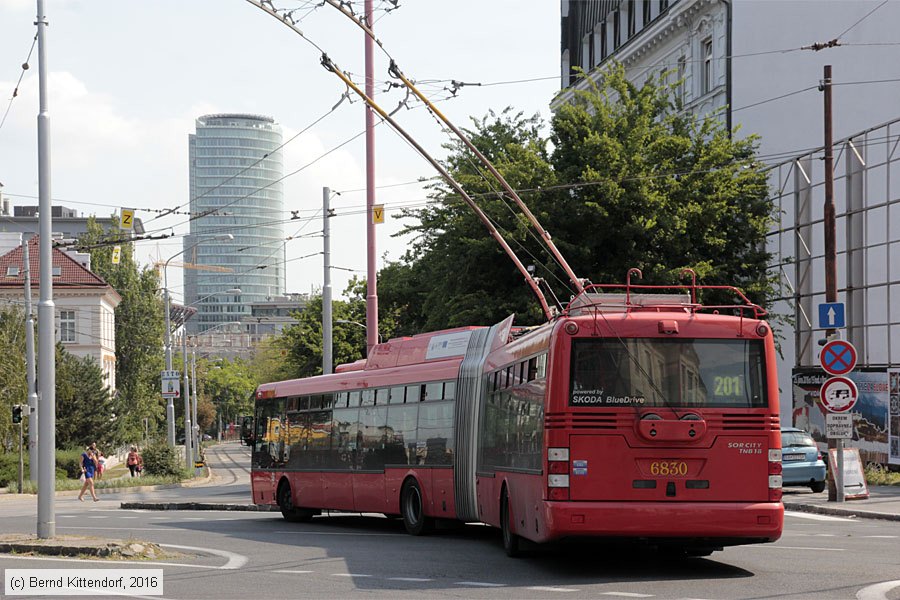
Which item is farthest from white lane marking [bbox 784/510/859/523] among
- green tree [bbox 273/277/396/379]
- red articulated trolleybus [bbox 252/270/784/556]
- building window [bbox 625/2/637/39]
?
green tree [bbox 273/277/396/379]

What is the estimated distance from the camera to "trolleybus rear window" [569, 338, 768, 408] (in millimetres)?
13820

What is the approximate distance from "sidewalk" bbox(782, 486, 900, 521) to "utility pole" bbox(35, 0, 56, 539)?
13154 millimetres

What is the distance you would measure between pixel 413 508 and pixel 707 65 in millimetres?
35200

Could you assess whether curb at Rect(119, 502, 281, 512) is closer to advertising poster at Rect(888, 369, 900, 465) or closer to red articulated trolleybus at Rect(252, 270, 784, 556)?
advertising poster at Rect(888, 369, 900, 465)

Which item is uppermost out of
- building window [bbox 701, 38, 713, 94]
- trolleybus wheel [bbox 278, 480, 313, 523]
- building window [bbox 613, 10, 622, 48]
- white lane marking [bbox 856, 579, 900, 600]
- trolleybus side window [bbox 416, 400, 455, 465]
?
building window [bbox 613, 10, 622, 48]

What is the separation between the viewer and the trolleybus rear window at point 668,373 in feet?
45.3

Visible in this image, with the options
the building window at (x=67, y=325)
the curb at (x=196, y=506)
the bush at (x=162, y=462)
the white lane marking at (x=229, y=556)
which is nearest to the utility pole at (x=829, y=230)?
the curb at (x=196, y=506)

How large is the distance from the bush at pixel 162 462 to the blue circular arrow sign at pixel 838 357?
32598 millimetres

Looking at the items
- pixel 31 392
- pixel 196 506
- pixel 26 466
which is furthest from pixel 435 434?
pixel 26 466

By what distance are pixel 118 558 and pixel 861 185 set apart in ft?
95.1

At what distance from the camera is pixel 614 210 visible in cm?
3659

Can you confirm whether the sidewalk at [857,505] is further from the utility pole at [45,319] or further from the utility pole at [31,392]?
the utility pole at [31,392]

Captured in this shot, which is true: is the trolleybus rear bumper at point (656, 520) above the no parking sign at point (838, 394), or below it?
below

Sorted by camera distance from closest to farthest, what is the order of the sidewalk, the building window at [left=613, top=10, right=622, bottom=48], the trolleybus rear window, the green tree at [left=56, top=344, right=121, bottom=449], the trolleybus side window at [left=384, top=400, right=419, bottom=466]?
the trolleybus rear window
the trolleybus side window at [left=384, top=400, right=419, bottom=466]
the sidewalk
the building window at [left=613, top=10, right=622, bottom=48]
the green tree at [left=56, top=344, right=121, bottom=449]
